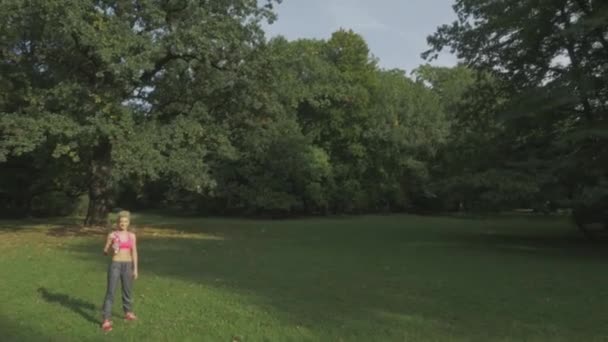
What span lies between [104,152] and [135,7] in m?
7.71

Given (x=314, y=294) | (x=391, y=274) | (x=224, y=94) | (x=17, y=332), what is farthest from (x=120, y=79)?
(x=17, y=332)

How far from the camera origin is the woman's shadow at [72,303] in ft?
31.1

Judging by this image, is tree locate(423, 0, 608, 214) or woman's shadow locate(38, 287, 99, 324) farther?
tree locate(423, 0, 608, 214)

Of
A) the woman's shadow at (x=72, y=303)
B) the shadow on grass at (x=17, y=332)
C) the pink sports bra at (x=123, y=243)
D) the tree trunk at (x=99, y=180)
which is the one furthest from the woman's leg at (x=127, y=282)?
the tree trunk at (x=99, y=180)

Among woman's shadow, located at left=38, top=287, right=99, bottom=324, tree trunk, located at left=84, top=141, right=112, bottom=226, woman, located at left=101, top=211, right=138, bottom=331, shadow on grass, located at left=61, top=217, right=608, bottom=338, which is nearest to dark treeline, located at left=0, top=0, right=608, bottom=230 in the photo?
tree trunk, located at left=84, top=141, right=112, bottom=226

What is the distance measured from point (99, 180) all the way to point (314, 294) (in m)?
20.9

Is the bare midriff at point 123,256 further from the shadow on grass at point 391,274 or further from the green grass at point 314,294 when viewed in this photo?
the shadow on grass at point 391,274

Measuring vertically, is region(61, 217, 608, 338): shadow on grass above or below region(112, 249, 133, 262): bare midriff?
below

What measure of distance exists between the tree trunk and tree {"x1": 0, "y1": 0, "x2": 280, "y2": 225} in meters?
0.05

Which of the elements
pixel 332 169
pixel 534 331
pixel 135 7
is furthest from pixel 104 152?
pixel 332 169

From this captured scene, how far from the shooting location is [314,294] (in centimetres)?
1177

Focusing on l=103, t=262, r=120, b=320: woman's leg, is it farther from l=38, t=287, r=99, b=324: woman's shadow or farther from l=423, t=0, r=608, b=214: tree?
l=423, t=0, r=608, b=214: tree

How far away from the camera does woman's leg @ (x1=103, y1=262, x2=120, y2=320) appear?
28.5 ft

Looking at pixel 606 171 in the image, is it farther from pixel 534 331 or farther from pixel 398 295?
pixel 534 331
